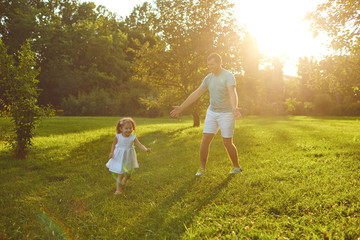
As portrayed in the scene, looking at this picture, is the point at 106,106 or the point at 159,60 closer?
the point at 159,60

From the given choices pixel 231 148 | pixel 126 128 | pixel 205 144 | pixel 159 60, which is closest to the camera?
pixel 126 128

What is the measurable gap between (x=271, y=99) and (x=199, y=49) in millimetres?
30888

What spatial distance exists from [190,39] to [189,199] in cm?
1057

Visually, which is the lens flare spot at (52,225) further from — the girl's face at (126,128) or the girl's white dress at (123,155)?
the girl's face at (126,128)

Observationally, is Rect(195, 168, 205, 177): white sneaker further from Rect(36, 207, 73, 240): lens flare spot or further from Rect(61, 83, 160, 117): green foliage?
Rect(61, 83, 160, 117): green foliage

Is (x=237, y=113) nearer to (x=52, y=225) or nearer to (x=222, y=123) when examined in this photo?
(x=222, y=123)

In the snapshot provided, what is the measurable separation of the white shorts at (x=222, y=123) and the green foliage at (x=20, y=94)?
4.67 metres

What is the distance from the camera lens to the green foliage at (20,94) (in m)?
6.62

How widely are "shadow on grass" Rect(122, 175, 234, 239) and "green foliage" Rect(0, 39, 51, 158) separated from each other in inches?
189

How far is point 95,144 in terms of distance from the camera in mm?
9375

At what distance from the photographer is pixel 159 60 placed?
13.2m

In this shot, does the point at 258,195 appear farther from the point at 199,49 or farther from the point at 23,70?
the point at 199,49

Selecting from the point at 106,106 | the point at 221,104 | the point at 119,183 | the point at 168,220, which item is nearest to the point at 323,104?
the point at 106,106

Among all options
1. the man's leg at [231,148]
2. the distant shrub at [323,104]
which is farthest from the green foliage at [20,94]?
the distant shrub at [323,104]
